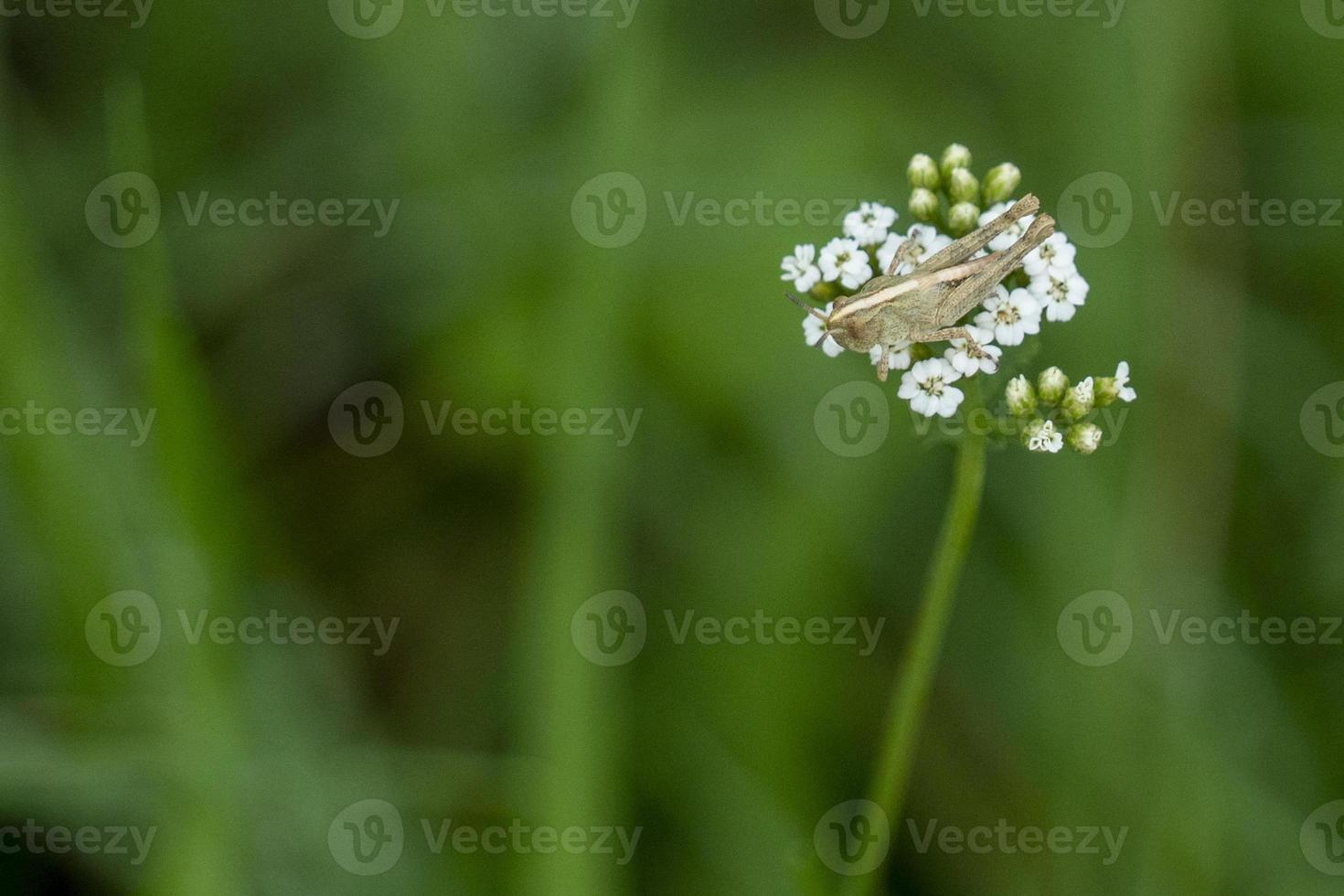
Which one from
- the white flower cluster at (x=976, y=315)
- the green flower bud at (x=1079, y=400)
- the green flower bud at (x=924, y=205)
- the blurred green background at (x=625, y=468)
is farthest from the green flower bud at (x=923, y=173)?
the blurred green background at (x=625, y=468)

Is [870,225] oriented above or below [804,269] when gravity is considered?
above

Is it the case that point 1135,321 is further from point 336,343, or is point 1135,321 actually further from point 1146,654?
point 336,343

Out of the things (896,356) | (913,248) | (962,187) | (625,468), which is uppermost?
(962,187)

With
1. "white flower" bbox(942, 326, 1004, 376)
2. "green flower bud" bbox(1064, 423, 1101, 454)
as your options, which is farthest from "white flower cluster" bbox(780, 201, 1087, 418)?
"green flower bud" bbox(1064, 423, 1101, 454)

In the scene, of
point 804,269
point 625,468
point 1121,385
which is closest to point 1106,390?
point 1121,385

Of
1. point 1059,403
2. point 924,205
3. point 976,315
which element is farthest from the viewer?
point 924,205

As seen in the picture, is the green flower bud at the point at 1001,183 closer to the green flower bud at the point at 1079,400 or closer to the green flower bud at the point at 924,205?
the green flower bud at the point at 924,205

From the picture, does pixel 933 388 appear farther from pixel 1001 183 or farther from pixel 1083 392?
pixel 1001 183
